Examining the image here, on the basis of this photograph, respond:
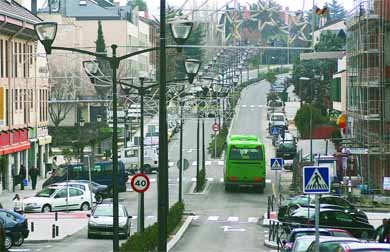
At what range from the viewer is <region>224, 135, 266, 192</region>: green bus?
6238cm

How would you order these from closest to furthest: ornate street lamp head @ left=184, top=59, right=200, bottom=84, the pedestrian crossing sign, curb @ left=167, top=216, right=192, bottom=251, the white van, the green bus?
1. ornate street lamp head @ left=184, top=59, right=200, bottom=84
2. curb @ left=167, top=216, right=192, bottom=251
3. the green bus
4. the white van
5. the pedestrian crossing sign

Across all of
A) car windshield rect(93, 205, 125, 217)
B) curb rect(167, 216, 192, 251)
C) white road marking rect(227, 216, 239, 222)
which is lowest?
white road marking rect(227, 216, 239, 222)

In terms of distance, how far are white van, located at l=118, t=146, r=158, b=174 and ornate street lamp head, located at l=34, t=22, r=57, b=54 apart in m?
49.9

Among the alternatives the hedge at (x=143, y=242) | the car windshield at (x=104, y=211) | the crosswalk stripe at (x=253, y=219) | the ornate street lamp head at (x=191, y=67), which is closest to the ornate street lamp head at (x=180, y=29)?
the ornate street lamp head at (x=191, y=67)

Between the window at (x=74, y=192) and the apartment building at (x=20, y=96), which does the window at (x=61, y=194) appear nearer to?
the window at (x=74, y=192)

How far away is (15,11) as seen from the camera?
221 feet

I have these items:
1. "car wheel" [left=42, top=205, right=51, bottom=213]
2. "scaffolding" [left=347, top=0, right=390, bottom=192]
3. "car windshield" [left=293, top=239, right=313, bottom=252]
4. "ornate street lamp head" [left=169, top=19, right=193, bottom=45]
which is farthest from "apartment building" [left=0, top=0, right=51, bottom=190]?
"ornate street lamp head" [left=169, top=19, right=193, bottom=45]

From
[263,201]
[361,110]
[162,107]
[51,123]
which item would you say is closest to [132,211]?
[263,201]

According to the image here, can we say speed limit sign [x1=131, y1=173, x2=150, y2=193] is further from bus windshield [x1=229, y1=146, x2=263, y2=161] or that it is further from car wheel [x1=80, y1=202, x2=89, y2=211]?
bus windshield [x1=229, y1=146, x2=263, y2=161]

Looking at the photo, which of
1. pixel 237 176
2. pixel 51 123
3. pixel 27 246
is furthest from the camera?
pixel 51 123

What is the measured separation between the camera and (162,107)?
22.7 meters

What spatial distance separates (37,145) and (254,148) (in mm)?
18021

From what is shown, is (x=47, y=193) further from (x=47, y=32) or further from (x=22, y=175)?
(x=47, y=32)

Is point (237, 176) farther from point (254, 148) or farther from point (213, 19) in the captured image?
point (213, 19)
